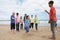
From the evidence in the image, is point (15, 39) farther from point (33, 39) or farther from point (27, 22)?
point (27, 22)

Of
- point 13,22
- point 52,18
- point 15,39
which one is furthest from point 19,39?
point 13,22

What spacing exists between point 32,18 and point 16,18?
2099 millimetres

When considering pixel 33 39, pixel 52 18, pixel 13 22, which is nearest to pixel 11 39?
pixel 33 39

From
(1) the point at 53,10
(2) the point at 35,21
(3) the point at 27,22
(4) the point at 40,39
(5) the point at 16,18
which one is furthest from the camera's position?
(2) the point at 35,21

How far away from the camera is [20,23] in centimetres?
2119

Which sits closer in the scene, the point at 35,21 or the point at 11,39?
the point at 11,39

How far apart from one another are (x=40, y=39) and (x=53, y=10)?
2149 millimetres

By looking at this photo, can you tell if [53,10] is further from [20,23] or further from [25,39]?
[20,23]

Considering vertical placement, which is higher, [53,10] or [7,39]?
[53,10]

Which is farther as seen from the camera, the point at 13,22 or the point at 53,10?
the point at 13,22

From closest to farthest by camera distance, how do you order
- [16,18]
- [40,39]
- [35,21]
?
[40,39] → [16,18] → [35,21]

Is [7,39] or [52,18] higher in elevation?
[52,18]

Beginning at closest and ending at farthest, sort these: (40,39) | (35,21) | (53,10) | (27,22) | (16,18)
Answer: (53,10) < (40,39) < (27,22) < (16,18) < (35,21)

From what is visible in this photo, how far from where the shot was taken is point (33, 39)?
45.4 feet
